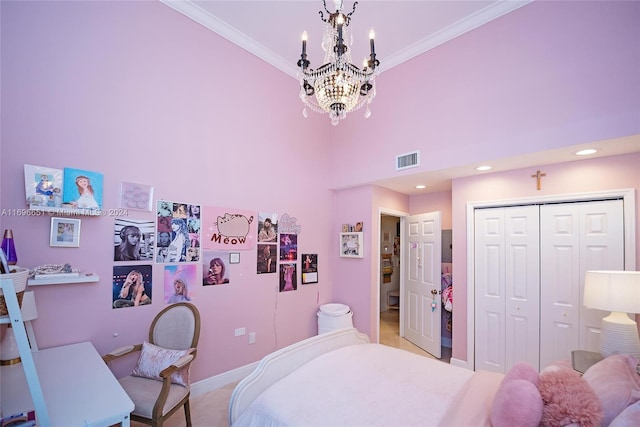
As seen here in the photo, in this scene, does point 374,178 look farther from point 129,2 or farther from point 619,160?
point 129,2

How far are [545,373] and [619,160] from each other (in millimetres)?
2340

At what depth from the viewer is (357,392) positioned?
5.57 feet

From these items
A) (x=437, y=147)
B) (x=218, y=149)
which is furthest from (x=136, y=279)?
(x=437, y=147)

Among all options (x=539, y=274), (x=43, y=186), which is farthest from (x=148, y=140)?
(x=539, y=274)

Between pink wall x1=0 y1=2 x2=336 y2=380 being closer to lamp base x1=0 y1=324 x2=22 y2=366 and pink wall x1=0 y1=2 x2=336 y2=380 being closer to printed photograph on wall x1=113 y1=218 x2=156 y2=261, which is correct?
printed photograph on wall x1=113 y1=218 x2=156 y2=261

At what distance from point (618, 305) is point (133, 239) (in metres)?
3.85

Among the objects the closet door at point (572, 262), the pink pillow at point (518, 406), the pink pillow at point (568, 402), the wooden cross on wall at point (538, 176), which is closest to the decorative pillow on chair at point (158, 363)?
the pink pillow at point (518, 406)

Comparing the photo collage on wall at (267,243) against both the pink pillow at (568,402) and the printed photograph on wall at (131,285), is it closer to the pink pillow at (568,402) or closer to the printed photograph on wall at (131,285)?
the printed photograph on wall at (131,285)

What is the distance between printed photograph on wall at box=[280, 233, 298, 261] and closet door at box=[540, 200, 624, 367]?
2.76 m

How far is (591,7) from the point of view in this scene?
8.14 ft

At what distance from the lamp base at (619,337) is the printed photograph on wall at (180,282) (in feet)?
11.5

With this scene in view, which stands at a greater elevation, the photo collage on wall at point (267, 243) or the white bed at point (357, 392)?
the photo collage on wall at point (267, 243)

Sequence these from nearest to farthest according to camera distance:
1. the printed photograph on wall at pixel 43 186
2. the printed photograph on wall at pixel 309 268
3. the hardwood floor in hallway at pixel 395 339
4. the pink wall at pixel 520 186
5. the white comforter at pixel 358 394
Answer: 1. the white comforter at pixel 358 394
2. the printed photograph on wall at pixel 43 186
3. the pink wall at pixel 520 186
4. the printed photograph on wall at pixel 309 268
5. the hardwood floor in hallway at pixel 395 339

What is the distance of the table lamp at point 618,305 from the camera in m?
2.13
